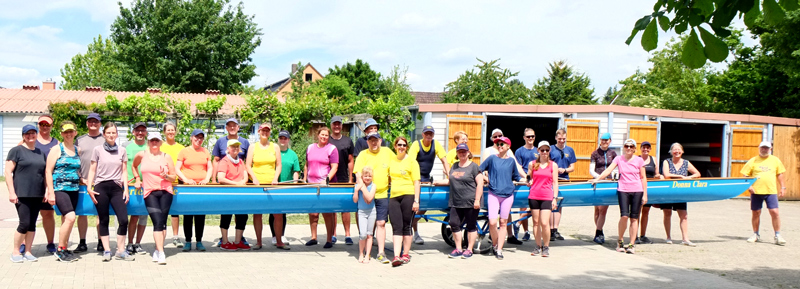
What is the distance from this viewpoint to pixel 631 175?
26.9 ft

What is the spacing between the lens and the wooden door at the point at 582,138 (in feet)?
49.3

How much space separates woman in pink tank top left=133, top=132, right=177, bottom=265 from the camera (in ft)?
22.5

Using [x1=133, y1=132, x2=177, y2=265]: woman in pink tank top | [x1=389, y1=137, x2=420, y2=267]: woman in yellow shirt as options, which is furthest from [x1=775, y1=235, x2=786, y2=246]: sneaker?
[x1=133, y1=132, x2=177, y2=265]: woman in pink tank top

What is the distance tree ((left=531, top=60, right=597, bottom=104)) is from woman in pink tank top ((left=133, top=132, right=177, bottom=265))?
118ft

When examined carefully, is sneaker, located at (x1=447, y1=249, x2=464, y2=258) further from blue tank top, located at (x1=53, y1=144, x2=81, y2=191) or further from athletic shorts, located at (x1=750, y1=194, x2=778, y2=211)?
athletic shorts, located at (x1=750, y1=194, x2=778, y2=211)

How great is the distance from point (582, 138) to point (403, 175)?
8.97 metres

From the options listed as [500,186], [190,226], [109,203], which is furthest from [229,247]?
[500,186]

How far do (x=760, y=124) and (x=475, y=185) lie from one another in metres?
12.7

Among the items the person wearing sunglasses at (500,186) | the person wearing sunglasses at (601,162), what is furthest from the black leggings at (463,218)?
the person wearing sunglasses at (601,162)

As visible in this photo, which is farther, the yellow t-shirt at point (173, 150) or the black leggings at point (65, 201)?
the yellow t-shirt at point (173, 150)

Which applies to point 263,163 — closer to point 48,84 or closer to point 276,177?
point 276,177

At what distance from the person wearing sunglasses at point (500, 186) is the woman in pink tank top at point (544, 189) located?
28 centimetres

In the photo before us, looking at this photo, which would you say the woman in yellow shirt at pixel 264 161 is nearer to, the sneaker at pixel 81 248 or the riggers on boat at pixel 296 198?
the riggers on boat at pixel 296 198

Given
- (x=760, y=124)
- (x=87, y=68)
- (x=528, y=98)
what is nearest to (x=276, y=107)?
(x=760, y=124)
